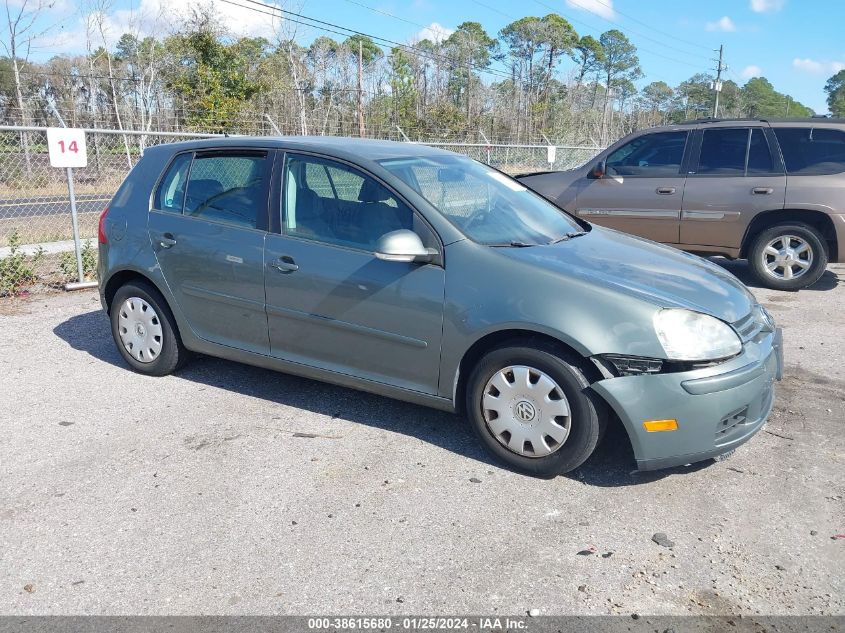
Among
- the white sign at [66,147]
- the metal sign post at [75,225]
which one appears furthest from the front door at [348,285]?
the metal sign post at [75,225]

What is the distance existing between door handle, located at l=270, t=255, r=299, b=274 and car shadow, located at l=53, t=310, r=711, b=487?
3.01ft

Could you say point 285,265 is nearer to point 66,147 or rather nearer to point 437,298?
point 437,298

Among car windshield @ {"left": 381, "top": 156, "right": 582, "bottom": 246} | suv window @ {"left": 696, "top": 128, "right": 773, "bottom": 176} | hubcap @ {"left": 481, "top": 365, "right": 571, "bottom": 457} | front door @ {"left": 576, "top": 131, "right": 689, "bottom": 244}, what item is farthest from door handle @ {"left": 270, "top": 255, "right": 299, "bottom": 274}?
suv window @ {"left": 696, "top": 128, "right": 773, "bottom": 176}

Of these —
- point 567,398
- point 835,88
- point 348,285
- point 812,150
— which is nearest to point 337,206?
point 348,285

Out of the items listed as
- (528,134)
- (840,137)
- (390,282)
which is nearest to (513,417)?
(390,282)

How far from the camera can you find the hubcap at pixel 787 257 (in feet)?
25.6

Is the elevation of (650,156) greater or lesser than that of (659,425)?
greater

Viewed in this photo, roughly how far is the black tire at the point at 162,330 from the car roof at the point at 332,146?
3.26 feet

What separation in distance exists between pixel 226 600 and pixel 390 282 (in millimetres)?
1792

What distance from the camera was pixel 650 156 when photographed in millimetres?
8523

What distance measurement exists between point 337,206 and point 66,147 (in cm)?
447

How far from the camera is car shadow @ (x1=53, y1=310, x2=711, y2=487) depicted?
376cm

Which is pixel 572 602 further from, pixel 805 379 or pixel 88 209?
pixel 88 209

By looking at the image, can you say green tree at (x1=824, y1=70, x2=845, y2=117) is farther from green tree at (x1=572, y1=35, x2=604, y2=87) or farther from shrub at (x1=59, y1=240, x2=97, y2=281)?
shrub at (x1=59, y1=240, x2=97, y2=281)
